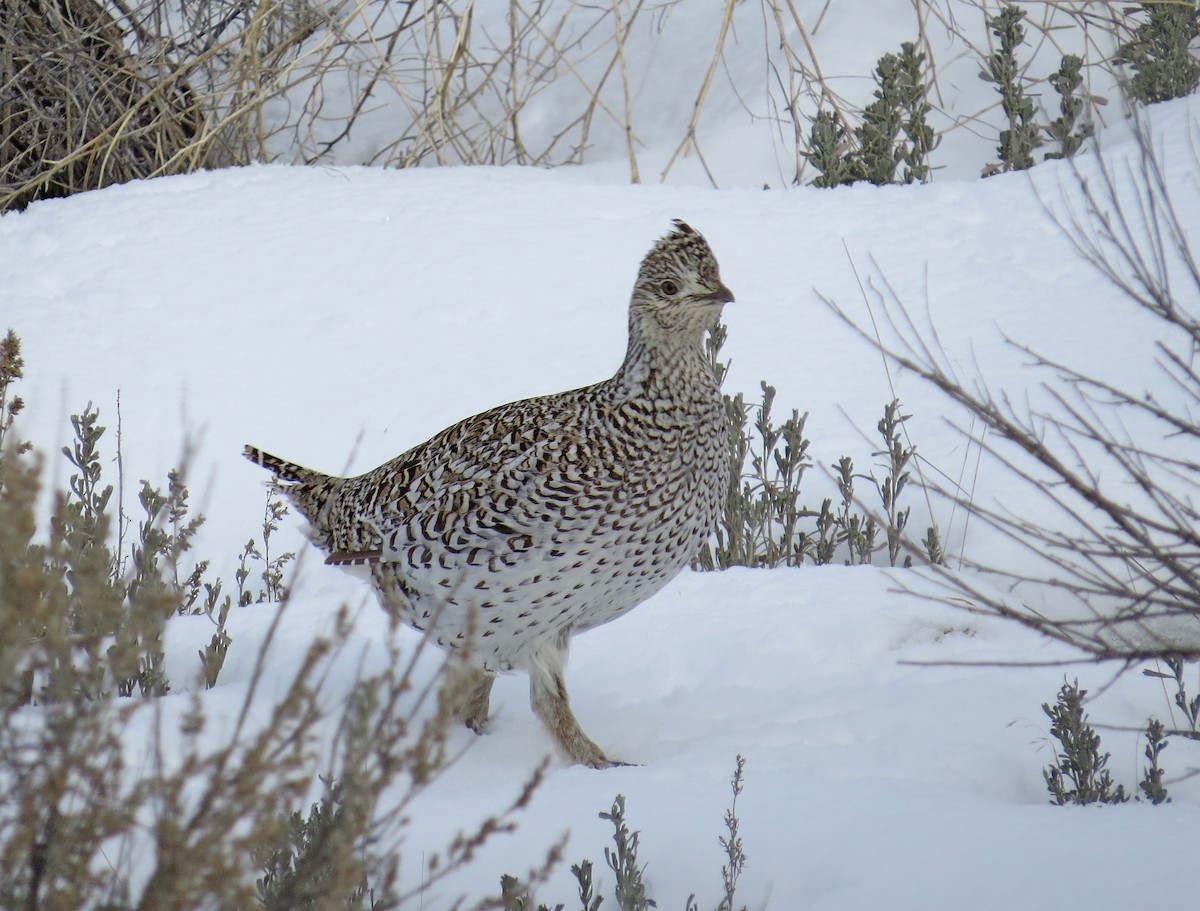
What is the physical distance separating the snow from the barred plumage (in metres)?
0.27

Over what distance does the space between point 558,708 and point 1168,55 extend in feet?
15.8

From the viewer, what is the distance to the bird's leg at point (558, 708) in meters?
3.39

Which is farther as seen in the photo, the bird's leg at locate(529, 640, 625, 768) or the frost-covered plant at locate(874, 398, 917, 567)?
the frost-covered plant at locate(874, 398, 917, 567)

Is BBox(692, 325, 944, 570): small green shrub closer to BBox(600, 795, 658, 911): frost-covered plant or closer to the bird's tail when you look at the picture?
the bird's tail

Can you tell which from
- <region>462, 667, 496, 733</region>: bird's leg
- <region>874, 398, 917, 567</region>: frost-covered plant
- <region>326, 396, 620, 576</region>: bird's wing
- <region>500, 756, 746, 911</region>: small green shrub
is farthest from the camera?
<region>874, 398, 917, 567</region>: frost-covered plant

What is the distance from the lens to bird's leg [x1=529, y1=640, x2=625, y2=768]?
339cm

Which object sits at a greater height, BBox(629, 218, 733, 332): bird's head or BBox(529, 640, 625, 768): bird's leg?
BBox(629, 218, 733, 332): bird's head

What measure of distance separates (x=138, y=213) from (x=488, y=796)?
14.2 feet

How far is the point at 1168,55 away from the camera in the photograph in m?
6.60

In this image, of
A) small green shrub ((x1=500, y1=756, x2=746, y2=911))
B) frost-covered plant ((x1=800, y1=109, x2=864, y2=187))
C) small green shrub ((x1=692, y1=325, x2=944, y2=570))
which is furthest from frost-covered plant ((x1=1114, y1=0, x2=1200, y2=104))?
small green shrub ((x1=500, y1=756, x2=746, y2=911))

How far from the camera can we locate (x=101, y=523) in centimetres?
179

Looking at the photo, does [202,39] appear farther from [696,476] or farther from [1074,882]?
[1074,882]

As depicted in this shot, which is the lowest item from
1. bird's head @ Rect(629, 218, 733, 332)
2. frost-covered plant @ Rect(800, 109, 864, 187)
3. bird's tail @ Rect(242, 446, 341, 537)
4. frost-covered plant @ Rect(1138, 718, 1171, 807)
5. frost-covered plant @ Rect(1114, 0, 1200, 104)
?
frost-covered plant @ Rect(1138, 718, 1171, 807)

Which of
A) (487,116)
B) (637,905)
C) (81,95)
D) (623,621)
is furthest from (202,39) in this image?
(637,905)
